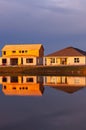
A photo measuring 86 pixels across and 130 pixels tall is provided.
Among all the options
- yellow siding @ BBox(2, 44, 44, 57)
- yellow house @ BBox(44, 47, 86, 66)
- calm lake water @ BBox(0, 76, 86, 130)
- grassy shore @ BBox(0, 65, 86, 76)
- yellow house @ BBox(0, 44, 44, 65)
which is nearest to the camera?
calm lake water @ BBox(0, 76, 86, 130)

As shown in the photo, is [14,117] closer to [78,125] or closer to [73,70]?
[78,125]

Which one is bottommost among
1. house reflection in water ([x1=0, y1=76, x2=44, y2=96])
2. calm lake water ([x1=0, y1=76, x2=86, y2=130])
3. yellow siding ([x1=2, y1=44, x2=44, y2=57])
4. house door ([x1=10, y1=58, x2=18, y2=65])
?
calm lake water ([x1=0, y1=76, x2=86, y2=130])

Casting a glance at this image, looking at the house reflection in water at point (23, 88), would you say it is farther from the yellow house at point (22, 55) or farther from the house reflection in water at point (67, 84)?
the yellow house at point (22, 55)

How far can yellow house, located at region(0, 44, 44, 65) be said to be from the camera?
3059 inches

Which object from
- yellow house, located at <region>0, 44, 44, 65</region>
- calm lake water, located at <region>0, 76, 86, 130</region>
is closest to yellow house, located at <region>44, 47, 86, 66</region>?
Answer: yellow house, located at <region>0, 44, 44, 65</region>

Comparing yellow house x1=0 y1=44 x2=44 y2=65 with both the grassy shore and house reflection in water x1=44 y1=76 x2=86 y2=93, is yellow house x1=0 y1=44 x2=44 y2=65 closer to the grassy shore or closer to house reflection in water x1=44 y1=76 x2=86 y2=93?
the grassy shore

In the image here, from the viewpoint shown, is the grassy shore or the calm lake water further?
the grassy shore

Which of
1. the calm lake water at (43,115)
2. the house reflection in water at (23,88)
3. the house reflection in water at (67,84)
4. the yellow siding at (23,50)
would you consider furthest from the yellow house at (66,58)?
the calm lake water at (43,115)

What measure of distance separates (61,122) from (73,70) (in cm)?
5006

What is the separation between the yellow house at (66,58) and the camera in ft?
242

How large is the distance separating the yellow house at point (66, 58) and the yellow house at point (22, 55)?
312cm

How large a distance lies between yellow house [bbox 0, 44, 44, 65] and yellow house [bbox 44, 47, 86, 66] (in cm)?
312

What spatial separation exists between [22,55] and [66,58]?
10.5m

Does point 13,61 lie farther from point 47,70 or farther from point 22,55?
point 47,70
